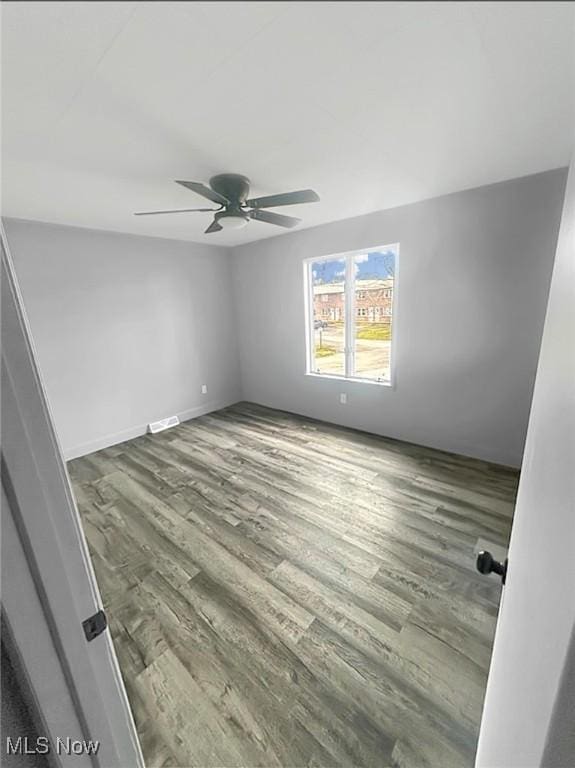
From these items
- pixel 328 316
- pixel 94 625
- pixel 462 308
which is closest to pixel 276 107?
pixel 94 625

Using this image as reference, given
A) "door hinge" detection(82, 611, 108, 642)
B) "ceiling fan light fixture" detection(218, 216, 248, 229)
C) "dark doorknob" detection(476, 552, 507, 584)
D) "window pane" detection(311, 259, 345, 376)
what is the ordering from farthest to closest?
"window pane" detection(311, 259, 345, 376)
"ceiling fan light fixture" detection(218, 216, 248, 229)
"dark doorknob" detection(476, 552, 507, 584)
"door hinge" detection(82, 611, 108, 642)

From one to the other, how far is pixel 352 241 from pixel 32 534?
3.46 meters

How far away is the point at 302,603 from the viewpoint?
64.0 inches

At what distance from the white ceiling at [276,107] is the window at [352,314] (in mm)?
928

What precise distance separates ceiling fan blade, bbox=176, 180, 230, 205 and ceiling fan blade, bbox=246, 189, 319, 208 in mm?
173

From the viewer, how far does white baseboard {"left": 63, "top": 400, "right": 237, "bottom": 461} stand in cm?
331

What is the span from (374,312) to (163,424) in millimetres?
2894

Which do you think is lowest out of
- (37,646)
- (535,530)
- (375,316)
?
(37,646)

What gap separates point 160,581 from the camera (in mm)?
1778

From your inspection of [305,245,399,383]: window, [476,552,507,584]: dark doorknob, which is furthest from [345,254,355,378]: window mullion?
[476,552,507,584]: dark doorknob

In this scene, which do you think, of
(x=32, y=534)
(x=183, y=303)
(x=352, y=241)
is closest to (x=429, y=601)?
(x=32, y=534)

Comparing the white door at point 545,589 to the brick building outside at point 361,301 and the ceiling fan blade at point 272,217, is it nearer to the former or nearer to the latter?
the ceiling fan blade at point 272,217

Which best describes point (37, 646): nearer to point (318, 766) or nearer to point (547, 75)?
point (318, 766)

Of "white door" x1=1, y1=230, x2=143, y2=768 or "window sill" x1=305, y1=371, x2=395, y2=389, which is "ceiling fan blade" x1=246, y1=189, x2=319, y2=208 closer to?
"white door" x1=1, y1=230, x2=143, y2=768
